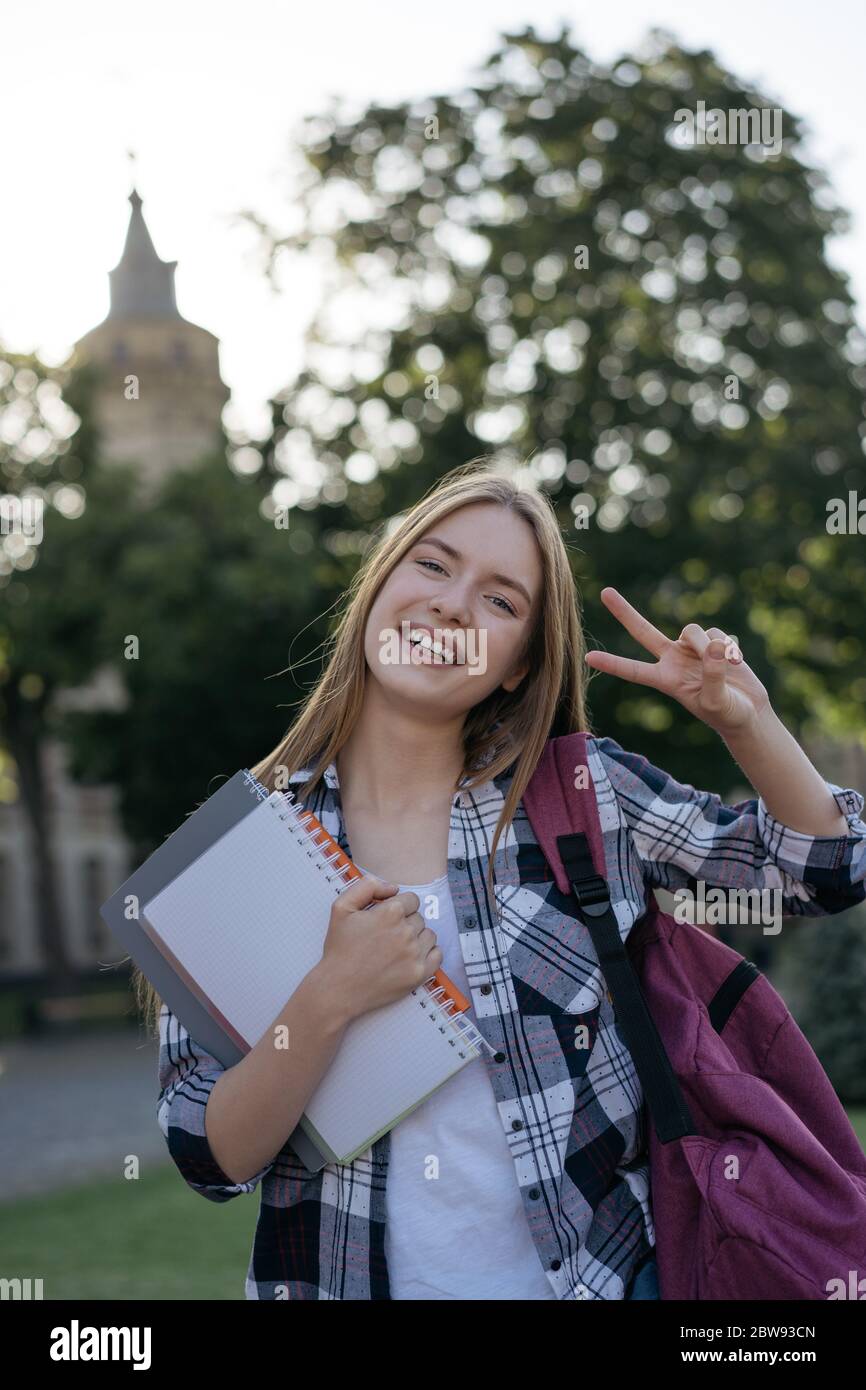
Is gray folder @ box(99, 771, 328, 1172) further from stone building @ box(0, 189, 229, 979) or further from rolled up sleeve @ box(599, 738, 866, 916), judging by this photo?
stone building @ box(0, 189, 229, 979)

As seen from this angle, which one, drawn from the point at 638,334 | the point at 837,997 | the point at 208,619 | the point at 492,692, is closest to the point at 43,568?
the point at 208,619

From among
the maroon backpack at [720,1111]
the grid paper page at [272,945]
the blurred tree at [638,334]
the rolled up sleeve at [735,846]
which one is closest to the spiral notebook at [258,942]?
the grid paper page at [272,945]

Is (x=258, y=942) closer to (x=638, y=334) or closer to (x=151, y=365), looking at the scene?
(x=638, y=334)

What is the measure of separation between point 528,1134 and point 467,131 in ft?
63.5

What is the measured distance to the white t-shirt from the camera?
2.24 metres

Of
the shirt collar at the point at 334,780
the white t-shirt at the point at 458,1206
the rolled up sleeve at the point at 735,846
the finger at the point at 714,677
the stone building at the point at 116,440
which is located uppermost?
the stone building at the point at 116,440

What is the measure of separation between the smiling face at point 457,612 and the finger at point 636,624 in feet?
0.46

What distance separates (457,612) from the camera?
2498 millimetres

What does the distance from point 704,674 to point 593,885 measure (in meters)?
0.36

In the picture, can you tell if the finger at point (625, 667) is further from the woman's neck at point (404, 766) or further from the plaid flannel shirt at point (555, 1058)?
the woman's neck at point (404, 766)

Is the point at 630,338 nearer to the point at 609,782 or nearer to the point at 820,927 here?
the point at 820,927

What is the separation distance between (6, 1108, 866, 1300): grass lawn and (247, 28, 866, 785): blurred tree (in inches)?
385

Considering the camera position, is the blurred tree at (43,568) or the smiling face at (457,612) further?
the blurred tree at (43,568)

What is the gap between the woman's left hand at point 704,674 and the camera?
2.38 metres
